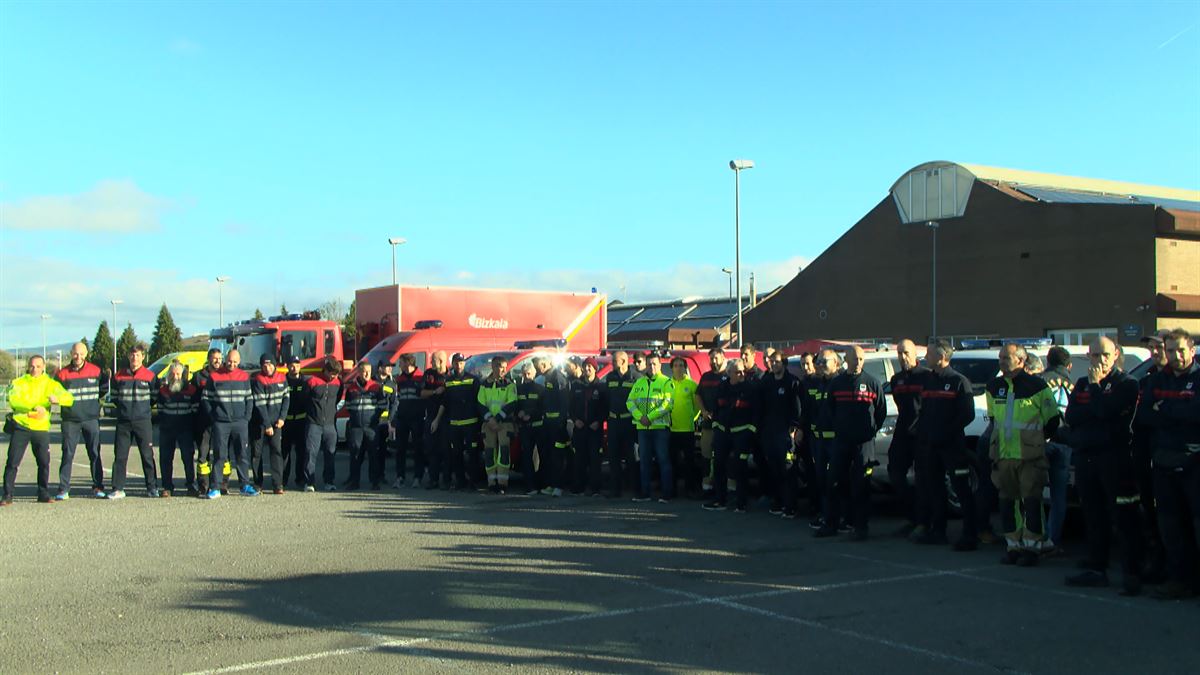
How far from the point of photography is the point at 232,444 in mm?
14070

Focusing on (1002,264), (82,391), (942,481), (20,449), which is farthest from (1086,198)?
(20,449)

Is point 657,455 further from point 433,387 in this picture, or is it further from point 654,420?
point 433,387

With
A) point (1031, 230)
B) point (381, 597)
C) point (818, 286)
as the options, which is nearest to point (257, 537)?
point (381, 597)

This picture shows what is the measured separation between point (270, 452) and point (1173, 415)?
420 inches

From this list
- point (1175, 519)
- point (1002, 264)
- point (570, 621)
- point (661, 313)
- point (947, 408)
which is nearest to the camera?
point (570, 621)

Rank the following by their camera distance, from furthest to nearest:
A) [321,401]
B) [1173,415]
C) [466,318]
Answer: [466,318], [321,401], [1173,415]

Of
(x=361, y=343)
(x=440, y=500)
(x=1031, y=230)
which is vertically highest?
(x=1031, y=230)

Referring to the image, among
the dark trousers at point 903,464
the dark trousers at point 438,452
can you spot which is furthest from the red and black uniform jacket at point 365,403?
the dark trousers at point 903,464

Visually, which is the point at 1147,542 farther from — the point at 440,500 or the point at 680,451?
the point at 440,500

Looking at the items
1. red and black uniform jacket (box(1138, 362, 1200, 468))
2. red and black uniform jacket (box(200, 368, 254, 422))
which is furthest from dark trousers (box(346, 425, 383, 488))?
red and black uniform jacket (box(1138, 362, 1200, 468))

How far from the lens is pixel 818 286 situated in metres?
59.6

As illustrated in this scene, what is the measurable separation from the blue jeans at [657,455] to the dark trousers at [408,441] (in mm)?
3449

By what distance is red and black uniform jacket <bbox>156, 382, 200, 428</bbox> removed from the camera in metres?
13.8

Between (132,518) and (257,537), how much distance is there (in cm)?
228
